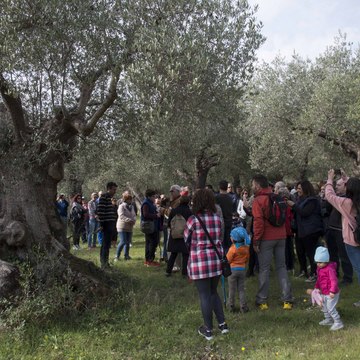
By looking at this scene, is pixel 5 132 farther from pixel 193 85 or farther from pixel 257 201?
pixel 257 201

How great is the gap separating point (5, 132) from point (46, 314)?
12.2ft

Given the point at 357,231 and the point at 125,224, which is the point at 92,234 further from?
the point at 357,231

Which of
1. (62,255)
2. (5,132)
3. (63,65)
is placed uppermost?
(63,65)

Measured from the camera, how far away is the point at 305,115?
21.2 metres

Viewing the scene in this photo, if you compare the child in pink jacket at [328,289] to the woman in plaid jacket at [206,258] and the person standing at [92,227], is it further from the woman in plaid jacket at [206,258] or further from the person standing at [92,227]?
the person standing at [92,227]

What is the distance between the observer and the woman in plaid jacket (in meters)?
5.86

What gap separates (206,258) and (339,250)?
12.3 ft

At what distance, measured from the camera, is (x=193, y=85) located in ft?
21.2

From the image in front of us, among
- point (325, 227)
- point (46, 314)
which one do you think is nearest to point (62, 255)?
point (46, 314)

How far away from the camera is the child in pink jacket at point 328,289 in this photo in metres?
5.99

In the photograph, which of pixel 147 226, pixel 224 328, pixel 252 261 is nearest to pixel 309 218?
pixel 252 261

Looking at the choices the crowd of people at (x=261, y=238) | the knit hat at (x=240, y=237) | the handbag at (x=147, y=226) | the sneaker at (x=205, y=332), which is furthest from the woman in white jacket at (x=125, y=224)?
the sneaker at (x=205, y=332)

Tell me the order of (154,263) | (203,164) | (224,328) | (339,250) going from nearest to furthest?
(224,328) < (339,250) < (154,263) < (203,164)

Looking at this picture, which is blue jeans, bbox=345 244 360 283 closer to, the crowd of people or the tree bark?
the crowd of people
